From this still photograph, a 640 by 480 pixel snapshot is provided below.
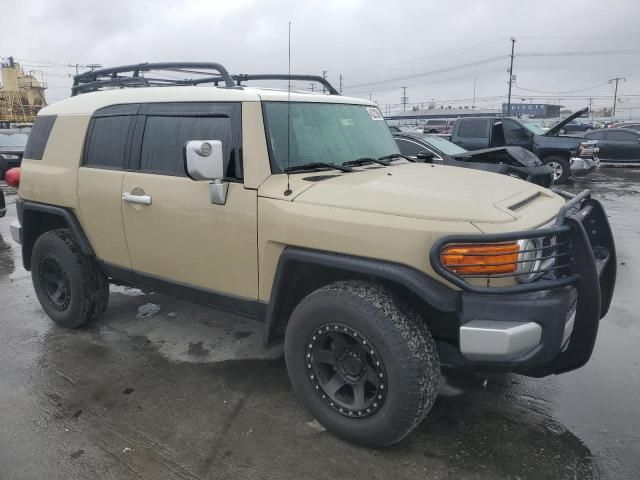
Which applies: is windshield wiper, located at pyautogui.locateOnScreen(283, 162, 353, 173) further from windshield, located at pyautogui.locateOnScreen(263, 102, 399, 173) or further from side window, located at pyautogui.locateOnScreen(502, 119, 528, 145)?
side window, located at pyautogui.locateOnScreen(502, 119, 528, 145)

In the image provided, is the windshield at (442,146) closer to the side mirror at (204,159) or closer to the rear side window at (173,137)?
the rear side window at (173,137)

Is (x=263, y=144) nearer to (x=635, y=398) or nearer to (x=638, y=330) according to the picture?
(x=635, y=398)

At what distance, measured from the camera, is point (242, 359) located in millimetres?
3922

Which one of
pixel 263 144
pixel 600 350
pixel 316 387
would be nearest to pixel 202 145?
pixel 263 144

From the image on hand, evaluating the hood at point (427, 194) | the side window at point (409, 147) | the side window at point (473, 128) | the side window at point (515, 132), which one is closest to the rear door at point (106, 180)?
the hood at point (427, 194)

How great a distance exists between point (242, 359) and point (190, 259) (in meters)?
0.95

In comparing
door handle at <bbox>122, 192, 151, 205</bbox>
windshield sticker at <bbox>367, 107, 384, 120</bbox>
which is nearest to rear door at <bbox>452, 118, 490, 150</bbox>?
windshield sticker at <bbox>367, 107, 384, 120</bbox>

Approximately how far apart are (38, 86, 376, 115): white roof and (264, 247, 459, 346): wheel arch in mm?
1015

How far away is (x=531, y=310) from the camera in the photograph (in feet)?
7.82

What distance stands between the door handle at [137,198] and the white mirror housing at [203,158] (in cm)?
79

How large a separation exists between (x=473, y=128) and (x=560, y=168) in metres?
2.65

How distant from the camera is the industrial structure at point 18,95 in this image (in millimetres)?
30402

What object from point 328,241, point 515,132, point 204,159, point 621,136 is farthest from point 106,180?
point 621,136

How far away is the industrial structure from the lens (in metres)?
30.4
